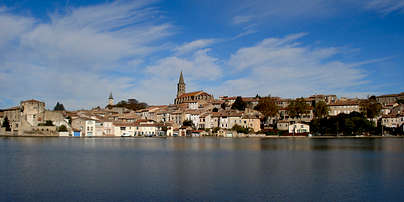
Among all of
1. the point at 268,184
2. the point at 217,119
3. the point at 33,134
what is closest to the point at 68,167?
the point at 268,184

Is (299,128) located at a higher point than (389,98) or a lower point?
lower

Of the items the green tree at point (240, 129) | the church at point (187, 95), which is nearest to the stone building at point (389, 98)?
the green tree at point (240, 129)

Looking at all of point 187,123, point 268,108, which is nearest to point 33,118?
point 187,123

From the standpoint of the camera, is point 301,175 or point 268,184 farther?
point 301,175

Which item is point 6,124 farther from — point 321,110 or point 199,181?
point 199,181

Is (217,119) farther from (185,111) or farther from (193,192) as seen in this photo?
(193,192)

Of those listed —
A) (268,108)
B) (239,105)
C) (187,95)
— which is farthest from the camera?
(187,95)

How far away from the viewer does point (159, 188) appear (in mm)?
16266

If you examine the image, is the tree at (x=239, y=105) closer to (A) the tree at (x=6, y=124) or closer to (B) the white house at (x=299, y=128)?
(B) the white house at (x=299, y=128)

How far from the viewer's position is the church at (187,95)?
113 meters

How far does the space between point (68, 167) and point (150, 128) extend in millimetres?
56767

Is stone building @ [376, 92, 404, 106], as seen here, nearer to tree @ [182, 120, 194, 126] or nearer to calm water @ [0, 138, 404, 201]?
tree @ [182, 120, 194, 126]

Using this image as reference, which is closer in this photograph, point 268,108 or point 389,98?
point 268,108

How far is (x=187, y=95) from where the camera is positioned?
12000 centimetres
